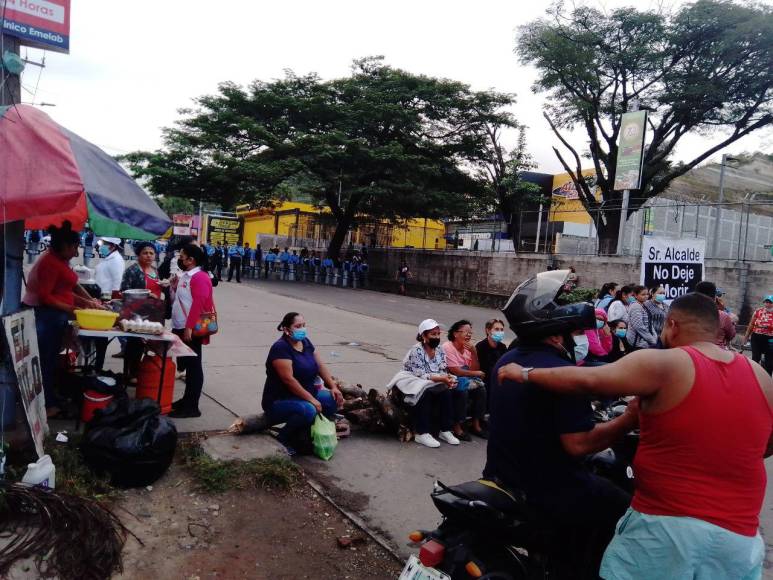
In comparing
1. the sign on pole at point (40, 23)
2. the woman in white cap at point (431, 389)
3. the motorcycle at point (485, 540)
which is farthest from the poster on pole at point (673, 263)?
the sign on pole at point (40, 23)

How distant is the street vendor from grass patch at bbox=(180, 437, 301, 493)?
156 cm

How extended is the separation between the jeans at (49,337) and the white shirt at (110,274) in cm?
275

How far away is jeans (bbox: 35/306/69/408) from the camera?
17.3ft

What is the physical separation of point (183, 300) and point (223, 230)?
33.3 m

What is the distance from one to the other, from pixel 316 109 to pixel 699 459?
26.7 metres

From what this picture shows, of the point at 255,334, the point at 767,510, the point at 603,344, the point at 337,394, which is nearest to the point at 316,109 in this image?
the point at 255,334

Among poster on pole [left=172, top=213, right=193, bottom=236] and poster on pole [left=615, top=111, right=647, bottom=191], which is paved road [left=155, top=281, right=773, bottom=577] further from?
poster on pole [left=172, top=213, right=193, bottom=236]

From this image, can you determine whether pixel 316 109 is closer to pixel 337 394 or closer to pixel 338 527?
pixel 337 394

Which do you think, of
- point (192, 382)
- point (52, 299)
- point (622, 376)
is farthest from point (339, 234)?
point (622, 376)

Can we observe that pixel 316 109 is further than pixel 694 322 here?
Yes

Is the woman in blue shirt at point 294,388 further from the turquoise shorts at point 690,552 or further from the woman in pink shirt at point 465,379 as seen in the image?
the turquoise shorts at point 690,552

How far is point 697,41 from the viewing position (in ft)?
68.1

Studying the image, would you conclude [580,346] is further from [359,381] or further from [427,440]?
[359,381]

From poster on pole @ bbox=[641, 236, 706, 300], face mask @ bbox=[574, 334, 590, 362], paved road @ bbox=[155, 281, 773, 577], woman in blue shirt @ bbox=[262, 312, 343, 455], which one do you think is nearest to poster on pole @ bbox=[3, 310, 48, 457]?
paved road @ bbox=[155, 281, 773, 577]
